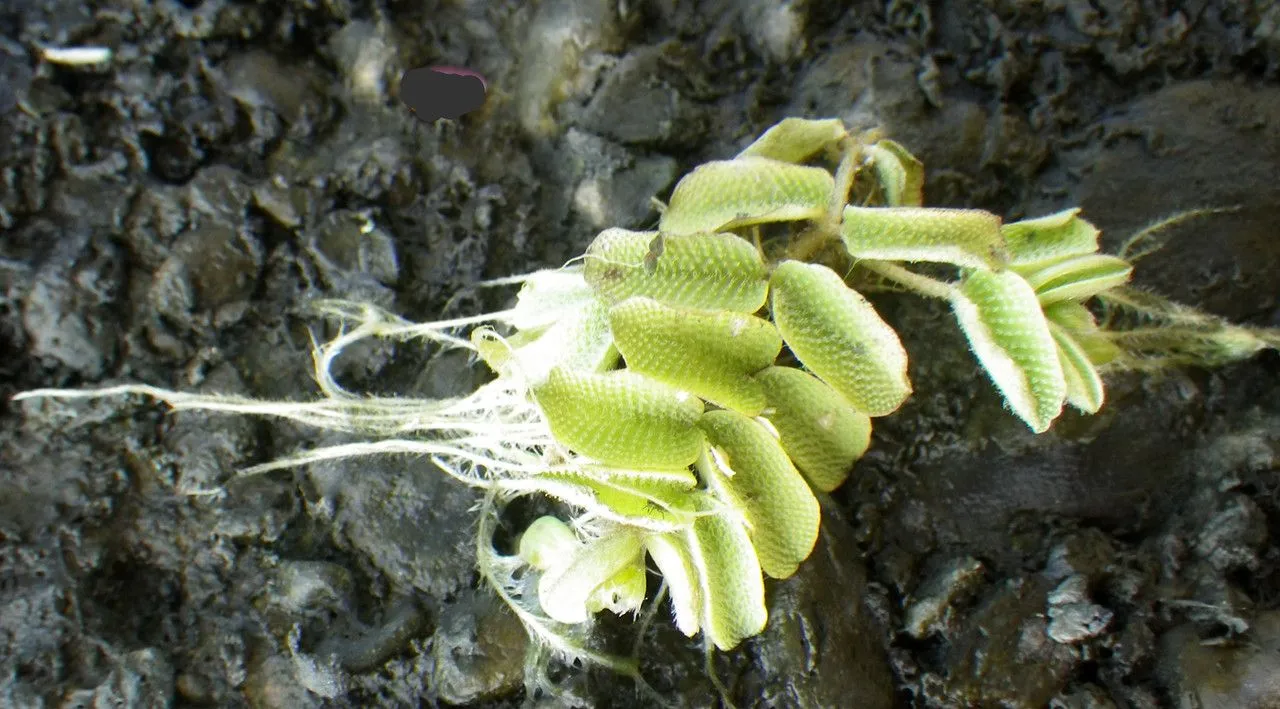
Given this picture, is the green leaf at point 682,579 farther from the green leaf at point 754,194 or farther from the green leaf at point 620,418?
the green leaf at point 754,194

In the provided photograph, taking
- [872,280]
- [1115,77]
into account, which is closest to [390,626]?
[872,280]

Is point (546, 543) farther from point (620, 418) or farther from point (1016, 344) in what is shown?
point (1016, 344)

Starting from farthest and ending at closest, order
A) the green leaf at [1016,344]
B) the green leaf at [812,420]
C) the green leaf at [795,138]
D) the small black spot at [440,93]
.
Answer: the small black spot at [440,93] → the green leaf at [795,138] → the green leaf at [812,420] → the green leaf at [1016,344]

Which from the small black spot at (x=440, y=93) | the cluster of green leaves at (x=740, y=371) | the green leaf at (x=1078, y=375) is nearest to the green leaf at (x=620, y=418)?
the cluster of green leaves at (x=740, y=371)

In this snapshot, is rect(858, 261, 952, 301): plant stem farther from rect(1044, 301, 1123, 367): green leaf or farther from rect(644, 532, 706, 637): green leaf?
rect(644, 532, 706, 637): green leaf

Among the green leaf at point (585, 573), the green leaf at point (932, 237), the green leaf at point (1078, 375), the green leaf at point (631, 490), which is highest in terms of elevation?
the green leaf at point (932, 237)

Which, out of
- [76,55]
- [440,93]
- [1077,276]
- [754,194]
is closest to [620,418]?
[754,194]
